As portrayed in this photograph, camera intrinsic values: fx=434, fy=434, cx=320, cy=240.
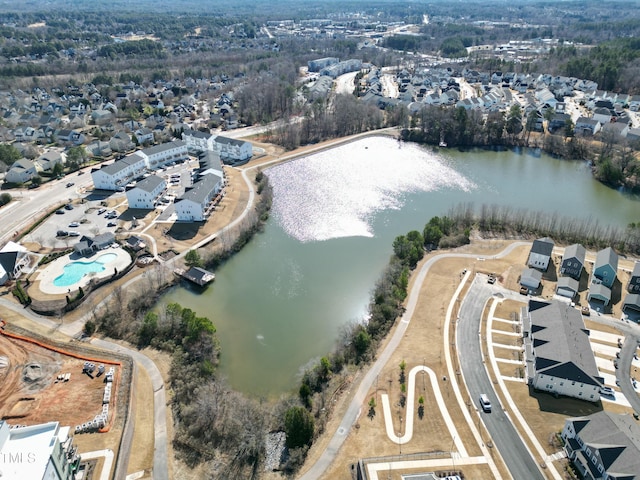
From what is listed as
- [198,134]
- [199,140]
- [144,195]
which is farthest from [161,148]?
[144,195]

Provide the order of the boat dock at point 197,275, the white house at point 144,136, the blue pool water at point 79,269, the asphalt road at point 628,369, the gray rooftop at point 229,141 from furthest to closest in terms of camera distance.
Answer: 1. the white house at point 144,136
2. the gray rooftop at point 229,141
3. the boat dock at point 197,275
4. the blue pool water at point 79,269
5. the asphalt road at point 628,369

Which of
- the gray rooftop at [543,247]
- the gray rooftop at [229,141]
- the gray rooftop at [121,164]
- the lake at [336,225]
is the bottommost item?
the lake at [336,225]

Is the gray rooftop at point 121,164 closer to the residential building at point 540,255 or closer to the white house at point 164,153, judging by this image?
the white house at point 164,153

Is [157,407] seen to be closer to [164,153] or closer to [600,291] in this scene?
[600,291]

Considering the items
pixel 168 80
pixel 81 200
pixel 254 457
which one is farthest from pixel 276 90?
pixel 254 457

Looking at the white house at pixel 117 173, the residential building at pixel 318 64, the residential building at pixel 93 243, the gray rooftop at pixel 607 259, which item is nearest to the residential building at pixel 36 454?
the residential building at pixel 93 243

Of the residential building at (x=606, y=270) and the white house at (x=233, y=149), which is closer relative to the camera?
the residential building at (x=606, y=270)

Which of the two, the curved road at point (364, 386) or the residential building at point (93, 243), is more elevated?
the residential building at point (93, 243)

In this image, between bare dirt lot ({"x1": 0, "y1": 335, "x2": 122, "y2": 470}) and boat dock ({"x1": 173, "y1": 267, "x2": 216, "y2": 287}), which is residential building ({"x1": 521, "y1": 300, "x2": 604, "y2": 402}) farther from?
boat dock ({"x1": 173, "y1": 267, "x2": 216, "y2": 287})
